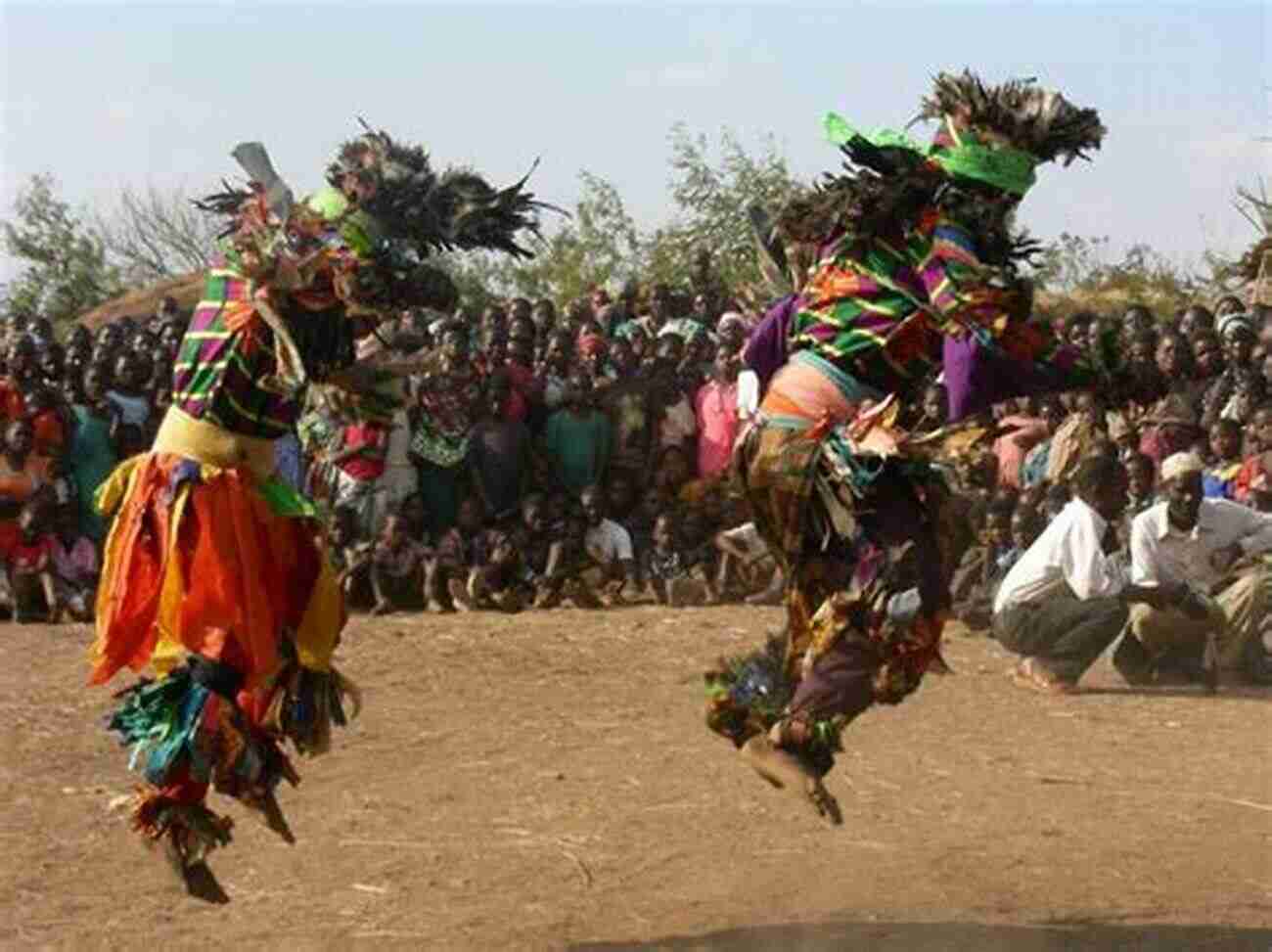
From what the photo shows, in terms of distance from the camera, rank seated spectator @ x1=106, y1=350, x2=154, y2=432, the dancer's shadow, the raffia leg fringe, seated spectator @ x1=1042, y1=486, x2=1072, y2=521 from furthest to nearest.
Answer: seated spectator @ x1=106, y1=350, x2=154, y2=432, seated spectator @ x1=1042, y1=486, x2=1072, y2=521, the dancer's shadow, the raffia leg fringe

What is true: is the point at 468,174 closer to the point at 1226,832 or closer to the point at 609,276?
the point at 1226,832

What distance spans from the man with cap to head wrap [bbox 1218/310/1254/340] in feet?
6.18

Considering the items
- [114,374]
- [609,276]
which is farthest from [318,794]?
[609,276]

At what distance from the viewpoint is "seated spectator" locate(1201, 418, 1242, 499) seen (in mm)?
11406

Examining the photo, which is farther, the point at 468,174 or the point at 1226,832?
the point at 1226,832

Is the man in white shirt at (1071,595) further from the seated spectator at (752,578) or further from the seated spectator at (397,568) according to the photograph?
the seated spectator at (397,568)

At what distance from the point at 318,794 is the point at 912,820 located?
203 cm

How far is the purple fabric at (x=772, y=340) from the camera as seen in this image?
639 centimetres

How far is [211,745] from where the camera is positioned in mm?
5875

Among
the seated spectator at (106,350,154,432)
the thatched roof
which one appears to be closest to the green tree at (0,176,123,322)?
the thatched roof

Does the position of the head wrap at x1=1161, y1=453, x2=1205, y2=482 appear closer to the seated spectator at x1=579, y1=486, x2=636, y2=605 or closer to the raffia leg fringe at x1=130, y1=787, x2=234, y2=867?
the seated spectator at x1=579, y1=486, x2=636, y2=605

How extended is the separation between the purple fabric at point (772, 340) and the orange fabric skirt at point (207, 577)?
1.33 m

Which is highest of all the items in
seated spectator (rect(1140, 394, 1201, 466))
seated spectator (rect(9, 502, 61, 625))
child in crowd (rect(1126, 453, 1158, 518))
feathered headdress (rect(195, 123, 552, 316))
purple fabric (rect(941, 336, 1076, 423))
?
feathered headdress (rect(195, 123, 552, 316))

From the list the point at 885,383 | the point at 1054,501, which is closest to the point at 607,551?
the point at 1054,501
